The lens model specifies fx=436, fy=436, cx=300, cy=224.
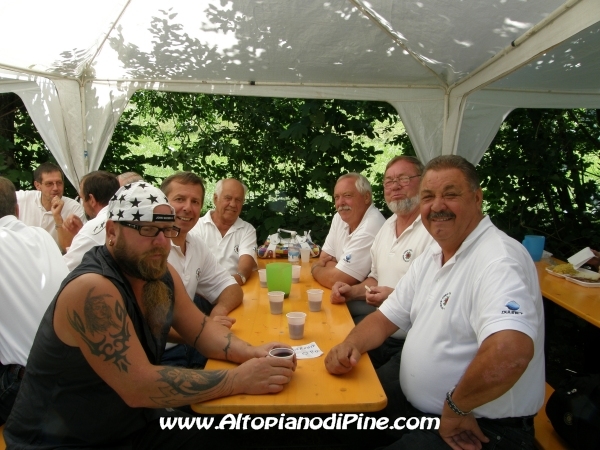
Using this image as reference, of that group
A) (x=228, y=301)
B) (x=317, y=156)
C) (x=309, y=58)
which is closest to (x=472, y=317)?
(x=228, y=301)

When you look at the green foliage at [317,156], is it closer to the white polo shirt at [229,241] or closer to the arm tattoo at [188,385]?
the white polo shirt at [229,241]

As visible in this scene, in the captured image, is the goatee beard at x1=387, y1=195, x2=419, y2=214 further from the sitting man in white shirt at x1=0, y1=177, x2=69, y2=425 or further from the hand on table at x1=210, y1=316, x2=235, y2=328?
the sitting man in white shirt at x1=0, y1=177, x2=69, y2=425

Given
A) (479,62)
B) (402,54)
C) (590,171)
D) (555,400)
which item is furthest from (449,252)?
(590,171)

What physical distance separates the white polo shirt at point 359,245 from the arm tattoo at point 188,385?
1821 mm

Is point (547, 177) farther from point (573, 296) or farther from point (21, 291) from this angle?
point (21, 291)

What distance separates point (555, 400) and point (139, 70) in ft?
15.0

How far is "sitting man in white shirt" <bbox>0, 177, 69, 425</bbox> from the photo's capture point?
205 cm

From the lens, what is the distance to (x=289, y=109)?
655cm

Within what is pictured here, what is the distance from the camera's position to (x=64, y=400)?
156 centimetres

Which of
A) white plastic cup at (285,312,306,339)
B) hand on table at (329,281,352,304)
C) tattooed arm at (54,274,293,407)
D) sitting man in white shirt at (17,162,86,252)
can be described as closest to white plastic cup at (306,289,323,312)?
hand on table at (329,281,352,304)

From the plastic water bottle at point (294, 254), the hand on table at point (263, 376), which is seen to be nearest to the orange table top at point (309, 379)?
the hand on table at point (263, 376)

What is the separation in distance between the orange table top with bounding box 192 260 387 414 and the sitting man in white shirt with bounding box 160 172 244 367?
21cm

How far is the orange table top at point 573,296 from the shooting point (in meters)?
2.40

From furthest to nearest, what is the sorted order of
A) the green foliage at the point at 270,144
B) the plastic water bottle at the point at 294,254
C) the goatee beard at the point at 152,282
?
the green foliage at the point at 270,144 → the plastic water bottle at the point at 294,254 → the goatee beard at the point at 152,282
